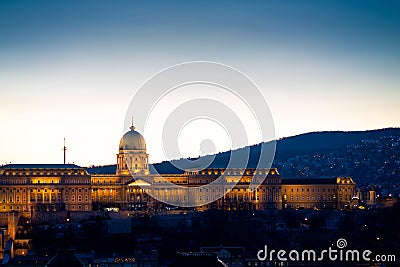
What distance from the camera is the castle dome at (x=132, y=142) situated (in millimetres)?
153000

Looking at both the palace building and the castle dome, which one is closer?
the palace building

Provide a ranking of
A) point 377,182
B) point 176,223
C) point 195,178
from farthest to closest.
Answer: point 377,182
point 195,178
point 176,223

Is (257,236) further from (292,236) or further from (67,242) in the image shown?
(67,242)

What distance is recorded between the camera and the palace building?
14012 cm

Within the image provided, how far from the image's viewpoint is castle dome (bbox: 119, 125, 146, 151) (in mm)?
153000

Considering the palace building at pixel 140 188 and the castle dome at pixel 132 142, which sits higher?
the castle dome at pixel 132 142

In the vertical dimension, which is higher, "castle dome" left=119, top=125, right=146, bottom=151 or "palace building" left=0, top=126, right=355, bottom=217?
"castle dome" left=119, top=125, right=146, bottom=151

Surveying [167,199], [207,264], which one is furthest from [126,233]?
[207,264]

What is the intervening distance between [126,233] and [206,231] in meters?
6.71

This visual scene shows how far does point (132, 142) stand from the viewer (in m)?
153

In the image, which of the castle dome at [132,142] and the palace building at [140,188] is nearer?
the palace building at [140,188]

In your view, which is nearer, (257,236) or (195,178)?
(257,236)

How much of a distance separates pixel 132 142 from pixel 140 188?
7.43m

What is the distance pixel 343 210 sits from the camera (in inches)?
5507
